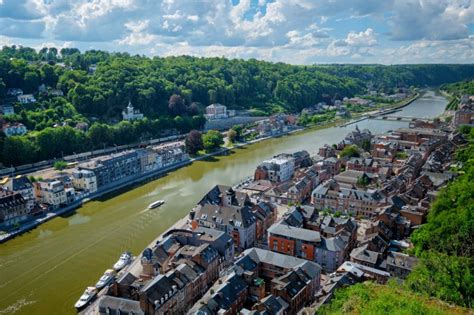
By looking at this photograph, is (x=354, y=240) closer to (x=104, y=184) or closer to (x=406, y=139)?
(x=104, y=184)

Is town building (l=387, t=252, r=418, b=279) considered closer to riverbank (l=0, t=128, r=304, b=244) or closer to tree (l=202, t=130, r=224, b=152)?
riverbank (l=0, t=128, r=304, b=244)

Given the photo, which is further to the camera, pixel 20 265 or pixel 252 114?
pixel 252 114

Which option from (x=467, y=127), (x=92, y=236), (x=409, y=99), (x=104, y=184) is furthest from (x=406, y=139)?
(x=409, y=99)

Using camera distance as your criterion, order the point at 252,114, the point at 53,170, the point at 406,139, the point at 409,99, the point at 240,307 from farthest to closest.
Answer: the point at 409,99 < the point at 252,114 < the point at 406,139 < the point at 53,170 < the point at 240,307

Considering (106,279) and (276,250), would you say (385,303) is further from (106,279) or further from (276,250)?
(106,279)

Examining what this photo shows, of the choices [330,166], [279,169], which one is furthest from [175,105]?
[330,166]

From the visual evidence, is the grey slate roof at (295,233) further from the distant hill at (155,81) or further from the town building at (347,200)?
the distant hill at (155,81)
